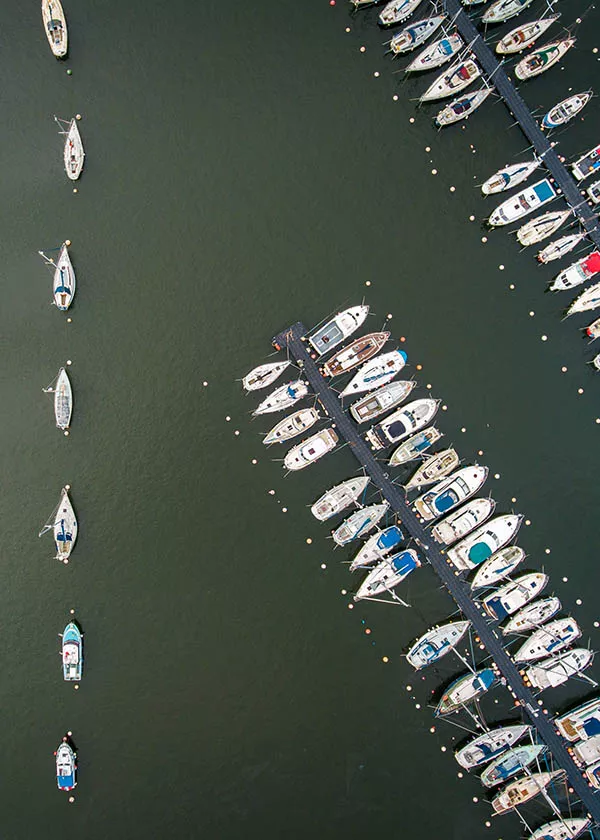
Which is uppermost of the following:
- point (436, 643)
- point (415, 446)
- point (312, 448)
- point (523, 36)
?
point (523, 36)

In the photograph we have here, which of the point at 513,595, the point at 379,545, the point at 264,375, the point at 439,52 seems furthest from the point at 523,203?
the point at 513,595

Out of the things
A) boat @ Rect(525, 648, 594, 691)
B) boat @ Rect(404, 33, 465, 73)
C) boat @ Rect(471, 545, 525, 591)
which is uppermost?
boat @ Rect(404, 33, 465, 73)

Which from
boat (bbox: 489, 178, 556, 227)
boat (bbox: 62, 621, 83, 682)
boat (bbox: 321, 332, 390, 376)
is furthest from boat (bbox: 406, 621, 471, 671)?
boat (bbox: 489, 178, 556, 227)

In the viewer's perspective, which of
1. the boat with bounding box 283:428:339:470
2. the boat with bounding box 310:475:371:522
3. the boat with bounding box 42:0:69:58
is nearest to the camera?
the boat with bounding box 310:475:371:522

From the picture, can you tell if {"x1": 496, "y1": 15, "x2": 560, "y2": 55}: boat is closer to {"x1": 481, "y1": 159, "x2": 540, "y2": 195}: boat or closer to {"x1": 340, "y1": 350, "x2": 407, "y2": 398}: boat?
{"x1": 481, "y1": 159, "x2": 540, "y2": 195}: boat

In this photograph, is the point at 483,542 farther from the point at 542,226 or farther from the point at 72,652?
the point at 72,652

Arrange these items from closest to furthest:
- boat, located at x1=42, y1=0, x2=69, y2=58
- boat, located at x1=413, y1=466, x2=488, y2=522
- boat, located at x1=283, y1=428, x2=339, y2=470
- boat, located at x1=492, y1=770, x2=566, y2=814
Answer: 1. boat, located at x1=492, y1=770, x2=566, y2=814
2. boat, located at x1=413, y1=466, x2=488, y2=522
3. boat, located at x1=283, y1=428, x2=339, y2=470
4. boat, located at x1=42, y1=0, x2=69, y2=58

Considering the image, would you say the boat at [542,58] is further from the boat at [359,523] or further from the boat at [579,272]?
the boat at [359,523]

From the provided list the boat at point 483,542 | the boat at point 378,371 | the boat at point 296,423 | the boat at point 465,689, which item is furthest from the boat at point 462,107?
the boat at point 465,689
